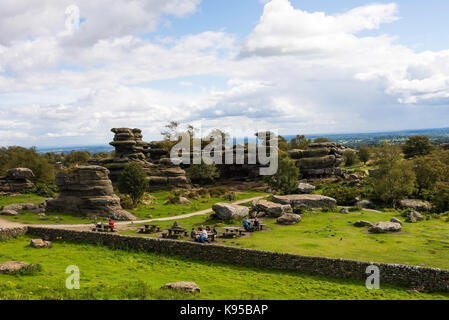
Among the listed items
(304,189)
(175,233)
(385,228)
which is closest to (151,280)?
(175,233)

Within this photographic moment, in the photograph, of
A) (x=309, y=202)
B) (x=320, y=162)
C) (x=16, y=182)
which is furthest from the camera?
(x=320, y=162)

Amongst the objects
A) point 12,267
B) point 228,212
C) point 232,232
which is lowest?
point 232,232

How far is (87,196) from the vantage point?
4209 cm

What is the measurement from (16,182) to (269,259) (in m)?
55.4

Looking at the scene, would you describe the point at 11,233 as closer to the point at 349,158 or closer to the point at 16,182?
the point at 16,182

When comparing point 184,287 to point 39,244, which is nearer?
point 184,287

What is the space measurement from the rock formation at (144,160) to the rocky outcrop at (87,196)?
21038 mm

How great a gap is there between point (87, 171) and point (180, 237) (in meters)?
20.1

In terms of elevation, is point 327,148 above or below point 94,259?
above

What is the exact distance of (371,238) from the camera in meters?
29.2

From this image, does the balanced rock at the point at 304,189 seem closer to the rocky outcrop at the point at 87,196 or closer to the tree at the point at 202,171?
the tree at the point at 202,171

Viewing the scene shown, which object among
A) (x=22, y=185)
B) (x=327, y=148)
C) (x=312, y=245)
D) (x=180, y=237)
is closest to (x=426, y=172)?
(x=327, y=148)

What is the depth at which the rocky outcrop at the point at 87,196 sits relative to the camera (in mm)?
41188
